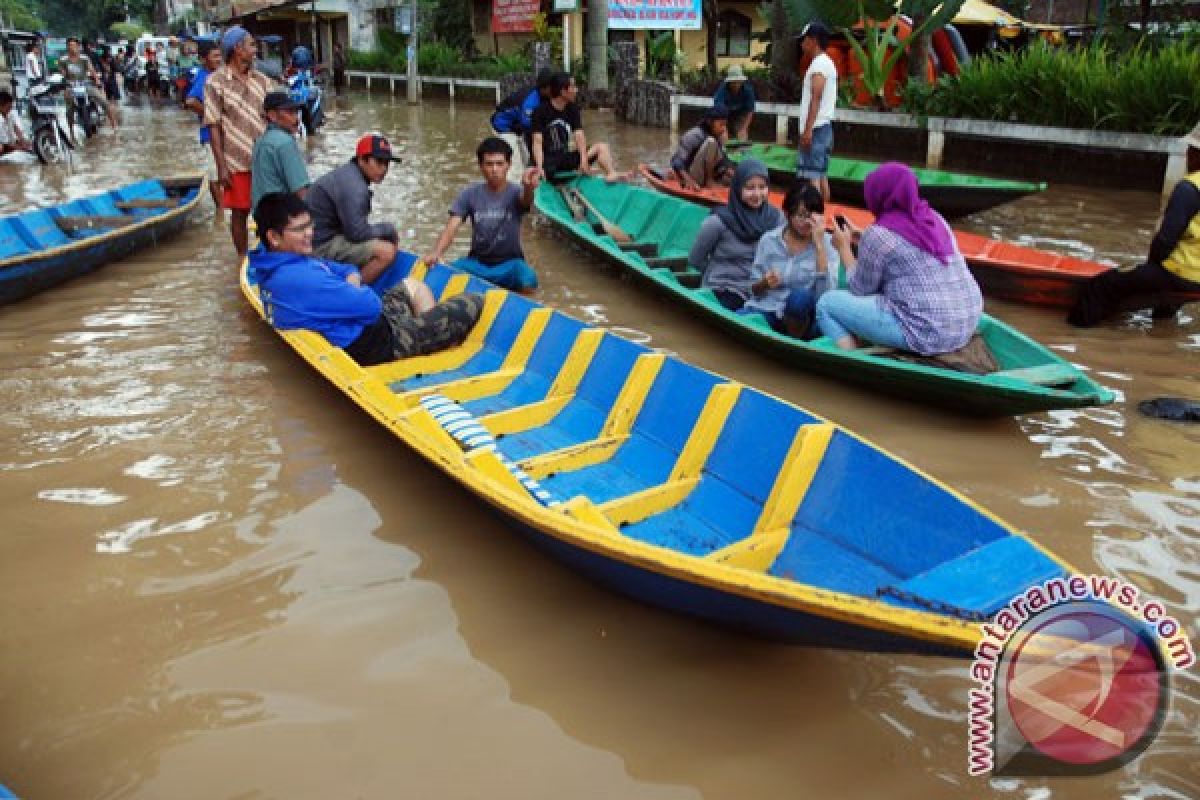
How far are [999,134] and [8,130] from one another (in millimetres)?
13272

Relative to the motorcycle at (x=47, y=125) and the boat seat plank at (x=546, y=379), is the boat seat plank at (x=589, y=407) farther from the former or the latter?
the motorcycle at (x=47, y=125)

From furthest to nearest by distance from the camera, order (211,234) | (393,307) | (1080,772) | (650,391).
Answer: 1. (211,234)
2. (393,307)
3. (650,391)
4. (1080,772)

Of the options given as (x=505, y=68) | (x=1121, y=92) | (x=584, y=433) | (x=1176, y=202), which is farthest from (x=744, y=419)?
(x=505, y=68)

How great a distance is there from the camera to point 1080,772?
243 centimetres

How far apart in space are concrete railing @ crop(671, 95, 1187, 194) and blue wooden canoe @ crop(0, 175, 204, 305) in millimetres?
9271

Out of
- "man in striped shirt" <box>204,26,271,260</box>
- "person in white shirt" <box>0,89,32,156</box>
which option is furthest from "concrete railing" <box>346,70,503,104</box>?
"man in striped shirt" <box>204,26,271,260</box>

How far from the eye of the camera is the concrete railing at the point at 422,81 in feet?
81.4

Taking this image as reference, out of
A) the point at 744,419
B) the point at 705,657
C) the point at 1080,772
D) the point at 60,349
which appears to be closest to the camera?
the point at 1080,772

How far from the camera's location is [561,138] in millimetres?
8773

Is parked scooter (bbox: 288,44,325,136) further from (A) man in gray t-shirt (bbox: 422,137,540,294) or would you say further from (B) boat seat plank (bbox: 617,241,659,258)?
(A) man in gray t-shirt (bbox: 422,137,540,294)

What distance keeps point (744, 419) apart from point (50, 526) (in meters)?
2.86

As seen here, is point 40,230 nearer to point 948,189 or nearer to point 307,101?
point 948,189

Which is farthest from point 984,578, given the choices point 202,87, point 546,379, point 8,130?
point 8,130

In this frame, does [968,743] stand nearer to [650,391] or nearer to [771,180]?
[650,391]
